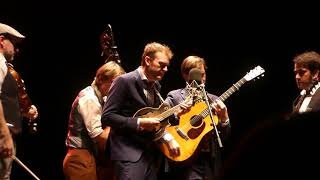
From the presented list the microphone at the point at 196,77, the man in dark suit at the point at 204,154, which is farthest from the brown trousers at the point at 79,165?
the microphone at the point at 196,77

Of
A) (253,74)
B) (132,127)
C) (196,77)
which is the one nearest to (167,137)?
(132,127)

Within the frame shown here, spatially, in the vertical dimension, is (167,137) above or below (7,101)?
below

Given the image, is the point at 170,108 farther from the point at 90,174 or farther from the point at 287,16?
the point at 287,16

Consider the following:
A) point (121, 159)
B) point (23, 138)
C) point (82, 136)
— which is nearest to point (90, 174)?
point (82, 136)

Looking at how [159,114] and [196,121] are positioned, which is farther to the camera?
[196,121]

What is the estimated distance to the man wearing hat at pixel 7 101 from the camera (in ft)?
10.3

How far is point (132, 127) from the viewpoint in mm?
3244

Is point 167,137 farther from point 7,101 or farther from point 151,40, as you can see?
point 151,40

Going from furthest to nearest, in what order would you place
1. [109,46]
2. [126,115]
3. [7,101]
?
[109,46]
[7,101]
[126,115]

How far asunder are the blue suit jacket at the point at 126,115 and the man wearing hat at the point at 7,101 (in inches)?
24.4

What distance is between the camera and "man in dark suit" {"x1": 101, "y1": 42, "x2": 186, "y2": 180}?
10.8ft

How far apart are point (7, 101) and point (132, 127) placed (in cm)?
89

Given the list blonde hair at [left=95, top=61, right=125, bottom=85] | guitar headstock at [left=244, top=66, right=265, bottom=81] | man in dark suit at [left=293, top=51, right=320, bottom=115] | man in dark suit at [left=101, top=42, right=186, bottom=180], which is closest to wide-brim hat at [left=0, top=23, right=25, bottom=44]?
blonde hair at [left=95, top=61, right=125, bottom=85]

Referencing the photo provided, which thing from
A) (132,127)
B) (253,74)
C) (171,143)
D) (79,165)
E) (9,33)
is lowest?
(79,165)
